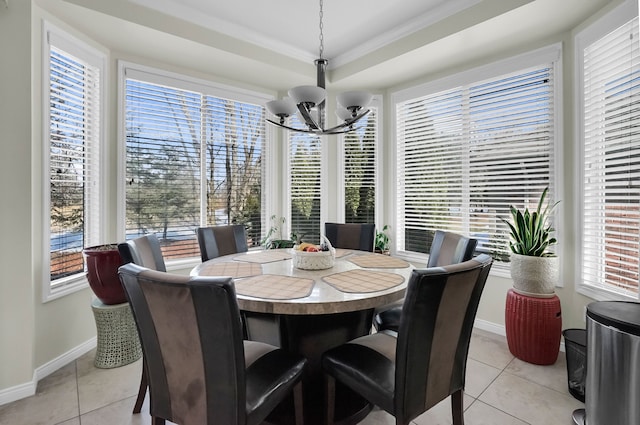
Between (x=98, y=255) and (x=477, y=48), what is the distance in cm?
370

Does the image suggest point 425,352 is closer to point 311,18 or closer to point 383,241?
point 383,241

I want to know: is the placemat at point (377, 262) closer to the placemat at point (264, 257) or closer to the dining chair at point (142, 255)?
the placemat at point (264, 257)

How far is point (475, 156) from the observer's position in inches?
130

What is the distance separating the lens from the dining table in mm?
1468

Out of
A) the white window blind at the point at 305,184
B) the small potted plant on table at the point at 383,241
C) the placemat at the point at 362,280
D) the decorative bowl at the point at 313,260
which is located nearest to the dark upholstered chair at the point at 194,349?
the placemat at the point at 362,280

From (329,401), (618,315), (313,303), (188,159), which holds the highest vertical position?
(188,159)

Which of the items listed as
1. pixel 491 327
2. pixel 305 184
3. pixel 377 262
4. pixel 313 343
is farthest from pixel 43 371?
pixel 491 327

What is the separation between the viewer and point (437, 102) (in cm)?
362

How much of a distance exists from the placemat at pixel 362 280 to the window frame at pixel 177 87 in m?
2.25

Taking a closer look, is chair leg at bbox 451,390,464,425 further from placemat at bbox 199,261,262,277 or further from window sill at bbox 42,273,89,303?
window sill at bbox 42,273,89,303

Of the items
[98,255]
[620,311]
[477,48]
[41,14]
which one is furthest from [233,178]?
[620,311]

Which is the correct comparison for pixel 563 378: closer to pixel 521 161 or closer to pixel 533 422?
pixel 533 422

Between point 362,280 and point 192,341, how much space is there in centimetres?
98

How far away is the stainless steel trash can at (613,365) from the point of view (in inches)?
57.2
